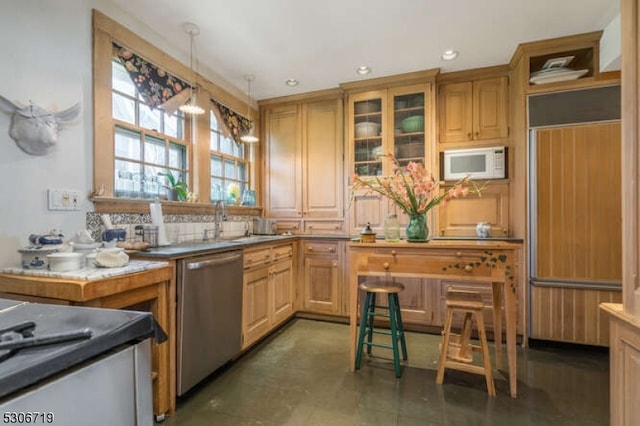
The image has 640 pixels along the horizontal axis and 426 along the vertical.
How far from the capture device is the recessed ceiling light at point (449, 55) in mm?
2718

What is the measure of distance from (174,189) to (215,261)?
90cm

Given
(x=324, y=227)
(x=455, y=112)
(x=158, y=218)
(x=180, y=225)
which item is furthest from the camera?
(x=324, y=227)

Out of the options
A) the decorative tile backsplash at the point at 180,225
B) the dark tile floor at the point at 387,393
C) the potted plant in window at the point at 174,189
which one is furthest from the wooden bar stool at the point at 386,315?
the potted plant in window at the point at 174,189

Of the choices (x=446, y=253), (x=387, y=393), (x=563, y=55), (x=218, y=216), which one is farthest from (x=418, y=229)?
(x=563, y=55)

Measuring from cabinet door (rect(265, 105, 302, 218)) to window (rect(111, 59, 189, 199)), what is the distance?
118 centimetres

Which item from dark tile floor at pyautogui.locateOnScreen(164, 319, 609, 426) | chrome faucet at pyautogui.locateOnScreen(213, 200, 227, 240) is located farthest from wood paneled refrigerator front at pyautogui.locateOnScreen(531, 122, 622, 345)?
chrome faucet at pyautogui.locateOnScreen(213, 200, 227, 240)

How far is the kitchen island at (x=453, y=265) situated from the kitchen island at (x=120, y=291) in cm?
121

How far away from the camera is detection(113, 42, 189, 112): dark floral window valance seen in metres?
2.18

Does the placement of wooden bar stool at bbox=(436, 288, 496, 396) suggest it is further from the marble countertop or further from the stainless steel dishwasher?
the marble countertop

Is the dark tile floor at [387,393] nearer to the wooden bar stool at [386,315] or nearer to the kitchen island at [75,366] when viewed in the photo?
the wooden bar stool at [386,315]

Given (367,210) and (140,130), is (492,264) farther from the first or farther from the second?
(140,130)

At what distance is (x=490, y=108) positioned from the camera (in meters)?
3.05

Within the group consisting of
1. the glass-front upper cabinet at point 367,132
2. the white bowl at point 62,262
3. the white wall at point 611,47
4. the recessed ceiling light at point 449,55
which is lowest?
the white bowl at point 62,262

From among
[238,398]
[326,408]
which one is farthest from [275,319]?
[326,408]
